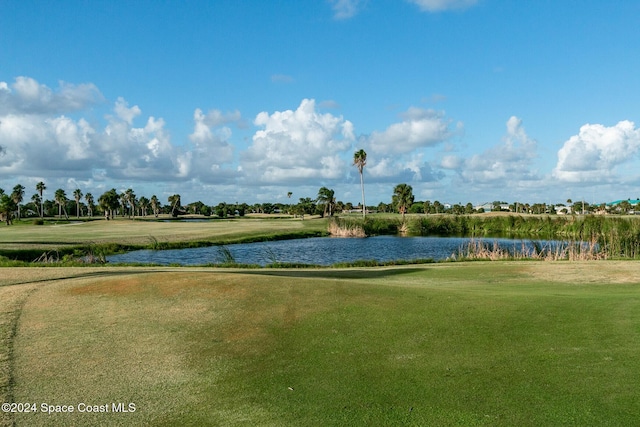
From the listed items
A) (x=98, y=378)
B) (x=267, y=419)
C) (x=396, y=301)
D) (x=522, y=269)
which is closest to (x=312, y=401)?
(x=267, y=419)

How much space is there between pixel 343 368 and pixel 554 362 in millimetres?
3491

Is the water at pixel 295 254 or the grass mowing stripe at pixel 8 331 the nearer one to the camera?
the grass mowing stripe at pixel 8 331

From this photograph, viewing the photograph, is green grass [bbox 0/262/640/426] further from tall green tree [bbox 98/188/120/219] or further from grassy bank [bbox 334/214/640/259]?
tall green tree [bbox 98/188/120/219]

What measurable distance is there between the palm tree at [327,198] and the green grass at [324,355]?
136 m

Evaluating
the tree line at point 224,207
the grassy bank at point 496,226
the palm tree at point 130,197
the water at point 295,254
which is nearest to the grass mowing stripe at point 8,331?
the water at point 295,254

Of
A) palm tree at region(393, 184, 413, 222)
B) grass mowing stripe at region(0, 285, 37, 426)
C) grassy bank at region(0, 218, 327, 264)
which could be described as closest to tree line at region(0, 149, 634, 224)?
palm tree at region(393, 184, 413, 222)

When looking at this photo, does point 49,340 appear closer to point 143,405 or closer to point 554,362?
point 143,405

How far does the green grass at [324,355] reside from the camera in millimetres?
6684

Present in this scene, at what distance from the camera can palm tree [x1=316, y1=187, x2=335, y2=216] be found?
494 feet

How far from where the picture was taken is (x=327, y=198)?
15225cm

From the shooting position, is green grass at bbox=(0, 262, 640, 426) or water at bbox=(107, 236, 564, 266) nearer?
green grass at bbox=(0, 262, 640, 426)

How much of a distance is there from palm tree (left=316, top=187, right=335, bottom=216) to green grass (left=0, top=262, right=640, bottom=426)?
136 meters

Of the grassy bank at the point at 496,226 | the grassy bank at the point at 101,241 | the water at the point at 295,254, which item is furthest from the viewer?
the grassy bank at the point at 496,226

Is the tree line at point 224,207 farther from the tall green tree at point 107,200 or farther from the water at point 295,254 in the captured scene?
the water at point 295,254
